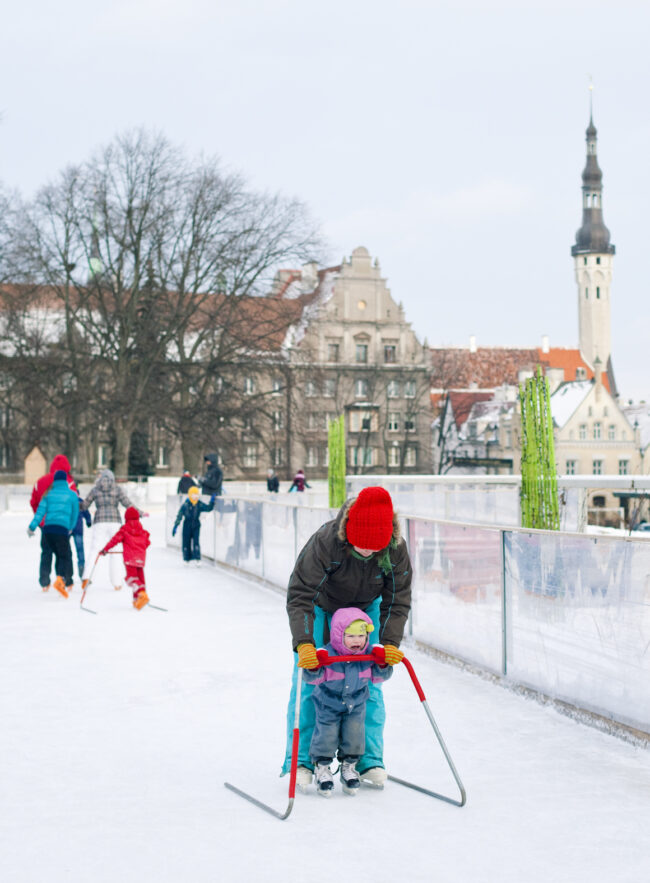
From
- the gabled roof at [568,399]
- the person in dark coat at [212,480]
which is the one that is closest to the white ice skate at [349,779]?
the person in dark coat at [212,480]

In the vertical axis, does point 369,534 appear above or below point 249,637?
above

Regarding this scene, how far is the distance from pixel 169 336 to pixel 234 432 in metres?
4.23

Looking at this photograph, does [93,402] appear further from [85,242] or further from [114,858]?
[114,858]

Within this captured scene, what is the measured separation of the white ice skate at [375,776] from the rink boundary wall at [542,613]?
63.2 inches

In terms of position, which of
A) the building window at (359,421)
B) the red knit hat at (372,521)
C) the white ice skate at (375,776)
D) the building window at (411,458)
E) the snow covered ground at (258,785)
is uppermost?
the building window at (359,421)

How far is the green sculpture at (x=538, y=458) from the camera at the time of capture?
18.3 m

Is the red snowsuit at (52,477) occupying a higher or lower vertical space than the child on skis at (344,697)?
higher

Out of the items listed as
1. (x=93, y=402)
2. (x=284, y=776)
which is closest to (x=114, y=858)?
(x=284, y=776)

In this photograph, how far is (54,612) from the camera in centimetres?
1232

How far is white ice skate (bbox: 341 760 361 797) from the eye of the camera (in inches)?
205

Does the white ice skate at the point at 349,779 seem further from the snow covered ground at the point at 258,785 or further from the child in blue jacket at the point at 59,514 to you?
the child in blue jacket at the point at 59,514

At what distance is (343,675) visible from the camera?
5.06m

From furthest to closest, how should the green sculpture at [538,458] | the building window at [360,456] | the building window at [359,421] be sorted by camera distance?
the building window at [359,421] < the building window at [360,456] < the green sculpture at [538,458]

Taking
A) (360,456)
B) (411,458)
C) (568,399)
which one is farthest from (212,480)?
(568,399)
